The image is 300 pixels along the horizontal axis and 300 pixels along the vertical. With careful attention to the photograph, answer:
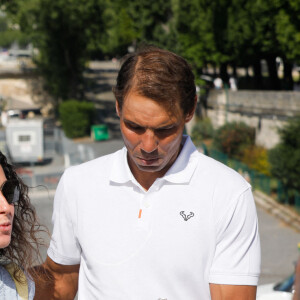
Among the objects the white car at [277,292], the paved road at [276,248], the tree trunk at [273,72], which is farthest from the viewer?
the tree trunk at [273,72]

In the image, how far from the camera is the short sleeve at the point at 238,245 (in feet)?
8.41

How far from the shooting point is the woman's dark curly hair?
2.59m

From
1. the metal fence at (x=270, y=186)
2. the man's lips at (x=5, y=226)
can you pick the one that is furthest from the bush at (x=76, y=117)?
the man's lips at (x=5, y=226)

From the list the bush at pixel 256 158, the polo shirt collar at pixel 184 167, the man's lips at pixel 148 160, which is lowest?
the bush at pixel 256 158

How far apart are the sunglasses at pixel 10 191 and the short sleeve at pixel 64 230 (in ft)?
1.05

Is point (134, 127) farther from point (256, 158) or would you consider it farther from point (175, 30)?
point (175, 30)

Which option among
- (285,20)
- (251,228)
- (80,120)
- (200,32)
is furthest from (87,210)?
(80,120)

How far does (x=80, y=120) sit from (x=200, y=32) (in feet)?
34.6

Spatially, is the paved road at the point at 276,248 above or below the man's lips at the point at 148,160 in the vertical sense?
below

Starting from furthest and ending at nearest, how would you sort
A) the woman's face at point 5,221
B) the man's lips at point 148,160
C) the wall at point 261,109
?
the wall at point 261,109 → the man's lips at point 148,160 → the woman's face at point 5,221

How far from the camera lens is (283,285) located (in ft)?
28.2

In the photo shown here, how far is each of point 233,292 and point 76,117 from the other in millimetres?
35147

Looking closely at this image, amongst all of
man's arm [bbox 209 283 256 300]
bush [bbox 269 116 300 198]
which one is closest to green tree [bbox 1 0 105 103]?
bush [bbox 269 116 300 198]

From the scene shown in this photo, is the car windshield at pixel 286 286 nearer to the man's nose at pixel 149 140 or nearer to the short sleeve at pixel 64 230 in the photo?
the short sleeve at pixel 64 230
